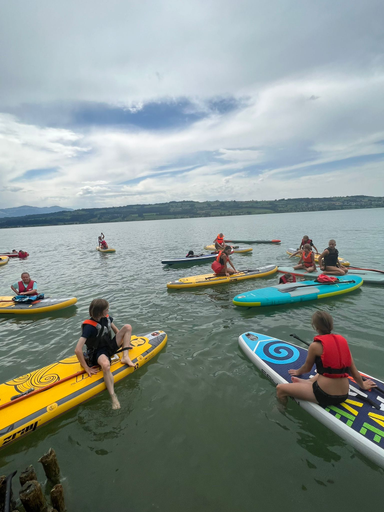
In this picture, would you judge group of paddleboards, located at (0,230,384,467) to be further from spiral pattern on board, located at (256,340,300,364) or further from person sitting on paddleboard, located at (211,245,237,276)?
person sitting on paddleboard, located at (211,245,237,276)

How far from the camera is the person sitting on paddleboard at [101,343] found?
18.2 ft

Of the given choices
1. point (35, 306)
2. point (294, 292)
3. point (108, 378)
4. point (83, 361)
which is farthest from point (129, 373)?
point (294, 292)

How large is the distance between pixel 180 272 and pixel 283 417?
1353 cm

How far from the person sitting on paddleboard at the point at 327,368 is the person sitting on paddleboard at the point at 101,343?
390 centimetres

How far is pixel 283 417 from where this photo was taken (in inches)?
190

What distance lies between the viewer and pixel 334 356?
413cm

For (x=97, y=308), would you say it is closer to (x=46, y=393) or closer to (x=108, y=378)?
(x=108, y=378)

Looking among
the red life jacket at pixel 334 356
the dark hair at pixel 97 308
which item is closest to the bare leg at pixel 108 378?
the dark hair at pixel 97 308

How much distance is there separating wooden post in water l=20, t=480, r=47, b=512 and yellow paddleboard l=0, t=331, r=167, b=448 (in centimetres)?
187

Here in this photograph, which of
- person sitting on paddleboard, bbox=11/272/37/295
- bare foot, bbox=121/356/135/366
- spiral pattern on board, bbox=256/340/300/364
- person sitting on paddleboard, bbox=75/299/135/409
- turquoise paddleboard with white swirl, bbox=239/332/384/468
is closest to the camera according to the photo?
turquoise paddleboard with white swirl, bbox=239/332/384/468

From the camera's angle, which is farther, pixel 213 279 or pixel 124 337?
pixel 213 279

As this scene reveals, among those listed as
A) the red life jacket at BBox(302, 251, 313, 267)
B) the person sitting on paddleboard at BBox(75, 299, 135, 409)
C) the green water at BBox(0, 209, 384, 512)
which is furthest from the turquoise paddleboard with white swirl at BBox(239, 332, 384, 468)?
the red life jacket at BBox(302, 251, 313, 267)

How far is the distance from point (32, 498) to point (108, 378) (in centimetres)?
266

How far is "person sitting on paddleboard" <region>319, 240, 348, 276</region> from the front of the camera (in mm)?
13336
